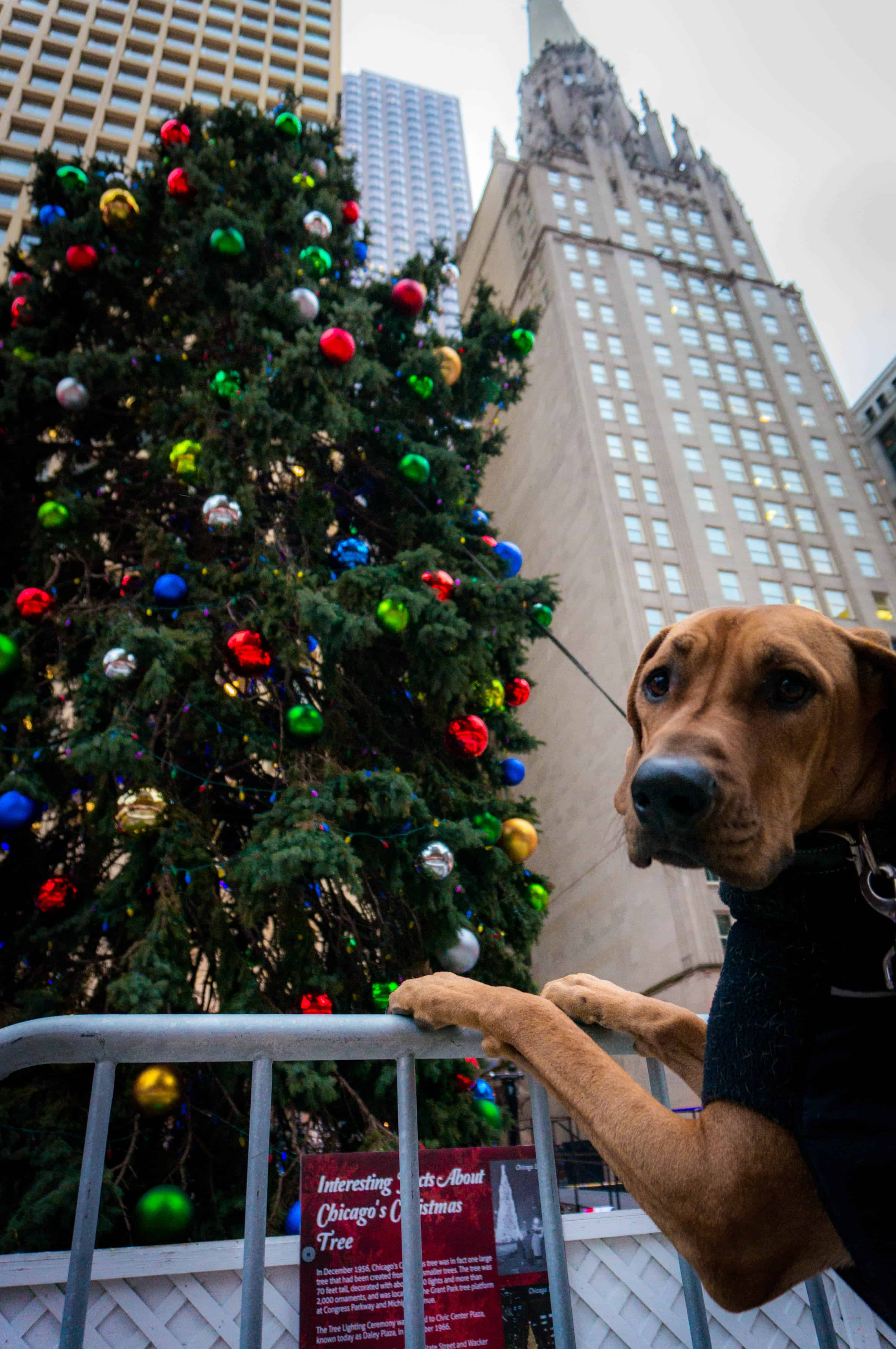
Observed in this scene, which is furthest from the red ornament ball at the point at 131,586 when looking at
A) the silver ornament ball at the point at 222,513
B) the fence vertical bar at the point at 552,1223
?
the fence vertical bar at the point at 552,1223

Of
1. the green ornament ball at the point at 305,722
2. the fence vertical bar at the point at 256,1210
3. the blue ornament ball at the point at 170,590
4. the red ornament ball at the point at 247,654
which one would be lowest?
the blue ornament ball at the point at 170,590

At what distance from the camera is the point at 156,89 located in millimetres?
28031

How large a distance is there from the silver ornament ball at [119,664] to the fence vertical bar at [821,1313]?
465 cm

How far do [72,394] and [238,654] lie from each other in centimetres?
305

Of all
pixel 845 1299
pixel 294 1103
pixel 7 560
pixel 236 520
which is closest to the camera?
pixel 845 1299

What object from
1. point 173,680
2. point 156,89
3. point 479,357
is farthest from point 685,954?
point 156,89

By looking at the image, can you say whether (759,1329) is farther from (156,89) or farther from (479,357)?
(156,89)

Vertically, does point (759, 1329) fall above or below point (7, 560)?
above

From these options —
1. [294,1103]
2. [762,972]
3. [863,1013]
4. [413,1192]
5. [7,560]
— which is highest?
[863,1013]

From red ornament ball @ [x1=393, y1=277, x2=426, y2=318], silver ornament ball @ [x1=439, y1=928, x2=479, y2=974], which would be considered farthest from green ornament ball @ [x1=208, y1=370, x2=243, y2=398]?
silver ornament ball @ [x1=439, y1=928, x2=479, y2=974]

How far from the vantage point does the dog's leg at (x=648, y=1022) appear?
6.66 feet

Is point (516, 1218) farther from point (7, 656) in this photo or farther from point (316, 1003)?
point (7, 656)

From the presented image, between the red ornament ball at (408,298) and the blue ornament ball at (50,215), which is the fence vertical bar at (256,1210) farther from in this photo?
the blue ornament ball at (50,215)

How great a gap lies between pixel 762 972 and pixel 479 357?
7674 mm
